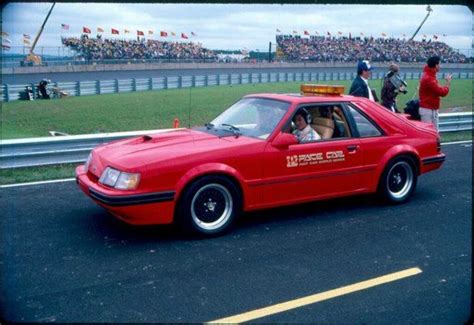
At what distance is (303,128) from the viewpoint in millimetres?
5805

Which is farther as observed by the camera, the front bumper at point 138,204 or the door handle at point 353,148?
the door handle at point 353,148

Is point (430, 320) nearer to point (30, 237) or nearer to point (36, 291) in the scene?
point (36, 291)

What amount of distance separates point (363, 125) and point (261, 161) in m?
1.58

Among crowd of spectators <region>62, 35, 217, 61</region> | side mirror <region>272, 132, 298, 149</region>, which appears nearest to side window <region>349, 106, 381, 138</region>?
side mirror <region>272, 132, 298, 149</region>

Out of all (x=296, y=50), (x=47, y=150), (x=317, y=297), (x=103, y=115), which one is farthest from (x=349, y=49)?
(x=317, y=297)

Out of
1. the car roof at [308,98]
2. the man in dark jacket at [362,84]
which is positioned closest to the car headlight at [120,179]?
the car roof at [308,98]

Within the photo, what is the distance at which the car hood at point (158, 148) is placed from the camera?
4.89 meters

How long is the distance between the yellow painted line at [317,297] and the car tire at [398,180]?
1.93 meters

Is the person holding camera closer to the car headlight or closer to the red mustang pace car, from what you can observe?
the red mustang pace car

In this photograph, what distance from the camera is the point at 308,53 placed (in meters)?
53.1

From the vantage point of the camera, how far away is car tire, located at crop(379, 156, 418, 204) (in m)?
6.24

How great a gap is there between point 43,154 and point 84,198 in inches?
66.7

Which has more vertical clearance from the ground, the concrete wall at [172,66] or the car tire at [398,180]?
the concrete wall at [172,66]

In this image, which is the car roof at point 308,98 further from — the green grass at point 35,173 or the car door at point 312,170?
the green grass at point 35,173
